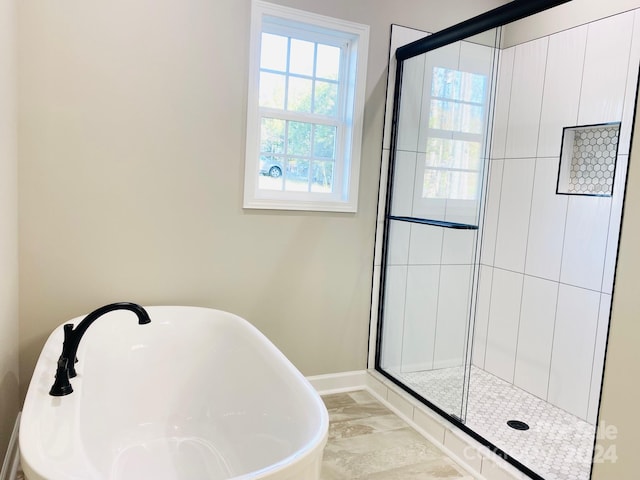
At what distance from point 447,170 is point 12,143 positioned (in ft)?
7.36

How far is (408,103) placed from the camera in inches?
113

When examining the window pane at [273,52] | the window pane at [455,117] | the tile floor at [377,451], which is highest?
the window pane at [273,52]

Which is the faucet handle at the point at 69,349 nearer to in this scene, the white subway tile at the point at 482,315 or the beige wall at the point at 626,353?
the beige wall at the point at 626,353

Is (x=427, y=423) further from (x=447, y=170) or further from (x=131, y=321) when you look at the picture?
(x=131, y=321)

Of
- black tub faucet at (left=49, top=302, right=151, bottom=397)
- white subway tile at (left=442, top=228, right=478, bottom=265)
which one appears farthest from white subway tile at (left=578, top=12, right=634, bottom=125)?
black tub faucet at (left=49, top=302, right=151, bottom=397)

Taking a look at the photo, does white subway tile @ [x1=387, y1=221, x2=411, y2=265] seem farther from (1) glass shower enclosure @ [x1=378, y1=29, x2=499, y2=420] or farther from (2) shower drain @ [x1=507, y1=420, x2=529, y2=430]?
(2) shower drain @ [x1=507, y1=420, x2=529, y2=430]

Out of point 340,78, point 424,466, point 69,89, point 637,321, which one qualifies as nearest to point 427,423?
point 424,466

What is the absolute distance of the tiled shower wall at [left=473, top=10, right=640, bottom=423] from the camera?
8.21 ft

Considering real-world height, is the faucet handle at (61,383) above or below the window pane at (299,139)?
below

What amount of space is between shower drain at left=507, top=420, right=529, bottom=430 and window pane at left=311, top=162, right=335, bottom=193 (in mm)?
1697

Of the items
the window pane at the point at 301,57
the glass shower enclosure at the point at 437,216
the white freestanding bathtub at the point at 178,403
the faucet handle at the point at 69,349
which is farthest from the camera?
the window pane at the point at 301,57

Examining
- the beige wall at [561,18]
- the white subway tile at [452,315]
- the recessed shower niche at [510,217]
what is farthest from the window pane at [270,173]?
the beige wall at [561,18]

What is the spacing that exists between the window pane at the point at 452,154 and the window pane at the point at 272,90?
95cm

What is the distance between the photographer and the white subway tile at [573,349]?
2584 millimetres
